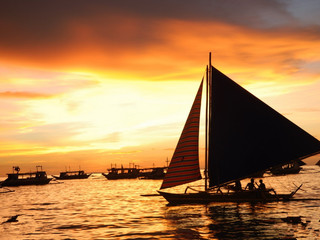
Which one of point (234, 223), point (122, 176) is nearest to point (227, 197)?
point (234, 223)

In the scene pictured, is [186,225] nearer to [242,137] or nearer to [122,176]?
[242,137]

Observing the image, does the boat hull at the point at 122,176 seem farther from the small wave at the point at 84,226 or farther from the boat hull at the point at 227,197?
the small wave at the point at 84,226

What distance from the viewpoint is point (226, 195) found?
1380 inches

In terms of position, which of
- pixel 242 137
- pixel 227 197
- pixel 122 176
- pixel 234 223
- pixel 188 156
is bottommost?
pixel 234 223

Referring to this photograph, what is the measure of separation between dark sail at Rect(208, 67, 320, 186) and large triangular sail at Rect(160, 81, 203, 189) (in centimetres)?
172

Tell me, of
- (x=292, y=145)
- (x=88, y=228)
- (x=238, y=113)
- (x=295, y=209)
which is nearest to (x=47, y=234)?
Result: (x=88, y=228)

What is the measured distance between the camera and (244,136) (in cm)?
3064

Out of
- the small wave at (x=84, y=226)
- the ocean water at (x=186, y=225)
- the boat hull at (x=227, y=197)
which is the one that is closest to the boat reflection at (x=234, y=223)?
the ocean water at (x=186, y=225)

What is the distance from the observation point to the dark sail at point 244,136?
29891mm

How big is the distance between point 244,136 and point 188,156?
5091 millimetres

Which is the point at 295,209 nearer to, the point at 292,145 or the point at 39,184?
the point at 292,145

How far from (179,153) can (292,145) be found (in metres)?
9.23

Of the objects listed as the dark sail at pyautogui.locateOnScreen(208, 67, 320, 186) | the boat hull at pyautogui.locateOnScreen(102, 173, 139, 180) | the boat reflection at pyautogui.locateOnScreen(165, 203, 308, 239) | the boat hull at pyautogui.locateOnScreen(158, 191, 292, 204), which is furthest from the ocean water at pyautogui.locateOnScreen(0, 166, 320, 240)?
Answer: the boat hull at pyautogui.locateOnScreen(102, 173, 139, 180)

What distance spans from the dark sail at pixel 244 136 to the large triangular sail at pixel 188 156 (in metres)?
1.72
